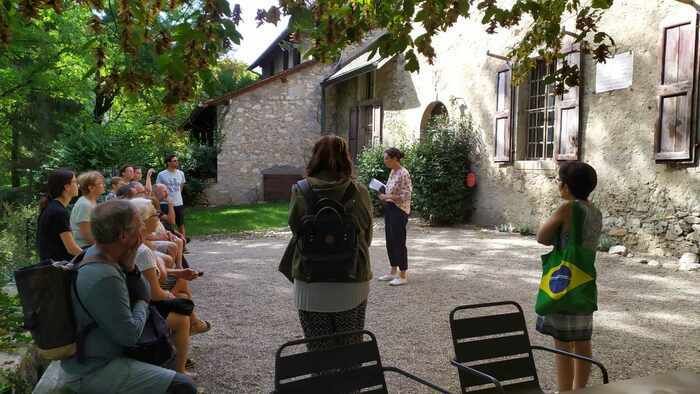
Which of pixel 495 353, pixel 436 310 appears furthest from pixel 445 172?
pixel 495 353

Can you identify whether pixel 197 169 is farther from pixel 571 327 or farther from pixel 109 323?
pixel 571 327

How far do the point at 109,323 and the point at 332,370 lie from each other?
1.01 meters

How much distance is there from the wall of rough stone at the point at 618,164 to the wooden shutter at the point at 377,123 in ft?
13.3

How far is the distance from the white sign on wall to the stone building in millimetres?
17

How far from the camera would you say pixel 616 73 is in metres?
8.77

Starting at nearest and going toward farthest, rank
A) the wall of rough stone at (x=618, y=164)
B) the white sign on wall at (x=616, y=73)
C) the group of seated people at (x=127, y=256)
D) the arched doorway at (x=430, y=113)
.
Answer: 1. the group of seated people at (x=127, y=256)
2. the wall of rough stone at (x=618, y=164)
3. the white sign on wall at (x=616, y=73)
4. the arched doorway at (x=430, y=113)

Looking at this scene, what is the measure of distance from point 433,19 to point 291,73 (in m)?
15.3

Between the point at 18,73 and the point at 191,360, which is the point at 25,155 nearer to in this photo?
the point at 18,73

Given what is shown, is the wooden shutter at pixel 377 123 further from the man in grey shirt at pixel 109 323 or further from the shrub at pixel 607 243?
the man in grey shirt at pixel 109 323

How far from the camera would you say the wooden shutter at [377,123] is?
1622 cm

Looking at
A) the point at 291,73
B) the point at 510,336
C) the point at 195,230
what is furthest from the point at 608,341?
the point at 291,73

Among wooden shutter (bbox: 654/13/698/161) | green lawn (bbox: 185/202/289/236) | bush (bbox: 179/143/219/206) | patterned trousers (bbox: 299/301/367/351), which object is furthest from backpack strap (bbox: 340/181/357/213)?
bush (bbox: 179/143/219/206)

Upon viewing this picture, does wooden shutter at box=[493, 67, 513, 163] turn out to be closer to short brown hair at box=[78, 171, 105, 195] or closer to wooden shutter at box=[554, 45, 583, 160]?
wooden shutter at box=[554, 45, 583, 160]

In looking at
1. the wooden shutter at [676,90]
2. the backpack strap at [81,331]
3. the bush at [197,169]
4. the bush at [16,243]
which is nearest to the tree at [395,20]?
the backpack strap at [81,331]
